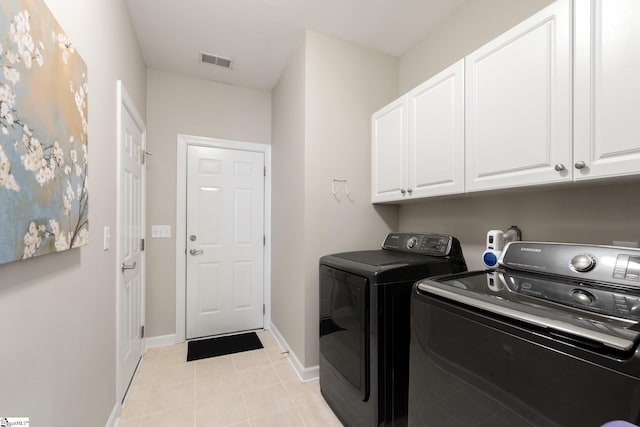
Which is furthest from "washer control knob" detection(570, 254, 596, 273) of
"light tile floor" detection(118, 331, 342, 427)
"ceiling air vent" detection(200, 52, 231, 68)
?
"ceiling air vent" detection(200, 52, 231, 68)

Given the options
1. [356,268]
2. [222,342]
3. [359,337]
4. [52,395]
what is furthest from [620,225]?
[222,342]

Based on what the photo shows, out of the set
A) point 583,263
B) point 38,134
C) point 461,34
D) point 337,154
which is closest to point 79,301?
point 38,134

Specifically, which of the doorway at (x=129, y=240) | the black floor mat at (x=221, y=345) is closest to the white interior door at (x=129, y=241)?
the doorway at (x=129, y=240)

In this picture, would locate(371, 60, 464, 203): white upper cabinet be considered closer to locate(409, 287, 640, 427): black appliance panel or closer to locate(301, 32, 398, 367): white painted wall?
locate(301, 32, 398, 367): white painted wall

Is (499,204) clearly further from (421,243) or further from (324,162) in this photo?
(324,162)

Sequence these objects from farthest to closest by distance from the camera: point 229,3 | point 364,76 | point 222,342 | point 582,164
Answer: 1. point 222,342
2. point 364,76
3. point 229,3
4. point 582,164

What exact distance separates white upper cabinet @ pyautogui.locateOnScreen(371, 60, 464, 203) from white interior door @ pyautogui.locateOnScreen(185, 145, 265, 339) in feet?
4.99

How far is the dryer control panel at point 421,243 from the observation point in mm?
1646

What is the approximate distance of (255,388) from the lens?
200cm

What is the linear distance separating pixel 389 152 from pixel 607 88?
1.21 metres

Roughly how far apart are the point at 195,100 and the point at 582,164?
3138 mm

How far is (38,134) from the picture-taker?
2.70ft

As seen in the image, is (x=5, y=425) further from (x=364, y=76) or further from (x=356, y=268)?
(x=364, y=76)

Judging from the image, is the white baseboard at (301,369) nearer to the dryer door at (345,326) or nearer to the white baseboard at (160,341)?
the dryer door at (345,326)
